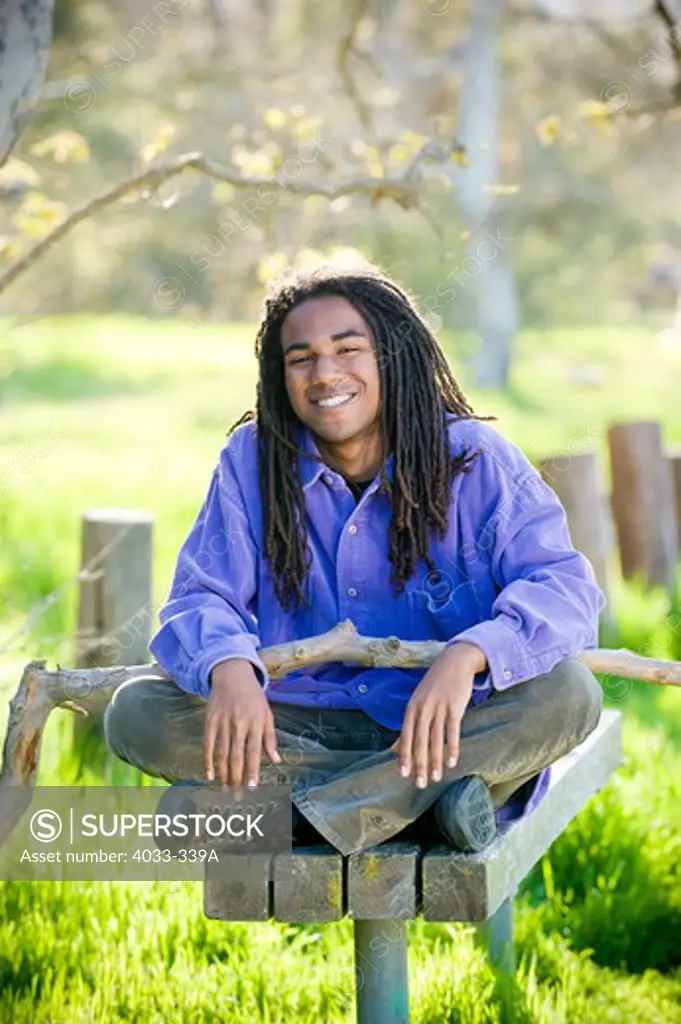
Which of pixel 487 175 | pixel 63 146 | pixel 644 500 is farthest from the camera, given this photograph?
pixel 487 175

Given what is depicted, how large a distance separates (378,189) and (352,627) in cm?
147

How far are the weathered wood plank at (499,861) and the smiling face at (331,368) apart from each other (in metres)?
0.78

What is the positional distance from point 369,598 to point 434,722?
505 mm

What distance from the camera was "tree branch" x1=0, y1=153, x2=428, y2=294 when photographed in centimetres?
357

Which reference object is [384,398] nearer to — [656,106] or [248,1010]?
[248,1010]

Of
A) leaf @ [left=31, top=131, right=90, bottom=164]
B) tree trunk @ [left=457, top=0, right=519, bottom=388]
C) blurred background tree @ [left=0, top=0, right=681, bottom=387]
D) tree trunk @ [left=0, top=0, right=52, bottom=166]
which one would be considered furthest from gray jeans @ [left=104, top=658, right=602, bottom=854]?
tree trunk @ [left=457, top=0, right=519, bottom=388]

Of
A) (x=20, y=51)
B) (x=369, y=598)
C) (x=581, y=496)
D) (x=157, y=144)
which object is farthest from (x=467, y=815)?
(x=581, y=496)

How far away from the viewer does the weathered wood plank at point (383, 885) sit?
8.05ft

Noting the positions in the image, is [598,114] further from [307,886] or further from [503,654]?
[307,886]

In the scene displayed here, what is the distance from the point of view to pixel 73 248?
23.1m

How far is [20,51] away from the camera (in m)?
3.00

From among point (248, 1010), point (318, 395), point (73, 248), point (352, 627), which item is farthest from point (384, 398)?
point (73, 248)

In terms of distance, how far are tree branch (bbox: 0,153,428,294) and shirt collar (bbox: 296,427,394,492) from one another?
2.72 ft

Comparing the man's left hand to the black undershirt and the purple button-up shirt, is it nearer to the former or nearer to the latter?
the purple button-up shirt
